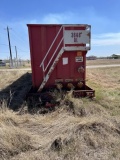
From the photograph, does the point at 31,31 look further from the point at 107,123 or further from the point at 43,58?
the point at 107,123

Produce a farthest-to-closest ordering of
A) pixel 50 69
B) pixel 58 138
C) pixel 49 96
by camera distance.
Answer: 1. pixel 50 69
2. pixel 49 96
3. pixel 58 138

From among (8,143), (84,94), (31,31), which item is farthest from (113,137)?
(31,31)

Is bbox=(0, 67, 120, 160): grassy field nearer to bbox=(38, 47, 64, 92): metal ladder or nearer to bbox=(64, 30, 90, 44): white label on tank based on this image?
bbox=(38, 47, 64, 92): metal ladder

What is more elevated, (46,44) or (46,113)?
(46,44)

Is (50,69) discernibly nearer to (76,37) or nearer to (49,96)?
(49,96)

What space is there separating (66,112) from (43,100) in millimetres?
1004

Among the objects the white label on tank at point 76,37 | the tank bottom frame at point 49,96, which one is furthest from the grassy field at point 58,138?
the white label on tank at point 76,37

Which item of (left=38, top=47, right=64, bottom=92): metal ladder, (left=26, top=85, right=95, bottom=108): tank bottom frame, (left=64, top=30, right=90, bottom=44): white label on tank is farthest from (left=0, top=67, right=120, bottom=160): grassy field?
(left=64, top=30, right=90, bottom=44): white label on tank

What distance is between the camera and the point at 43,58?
5.99 metres

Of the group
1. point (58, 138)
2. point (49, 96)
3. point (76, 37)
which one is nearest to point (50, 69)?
point (49, 96)

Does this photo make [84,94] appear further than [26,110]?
Yes

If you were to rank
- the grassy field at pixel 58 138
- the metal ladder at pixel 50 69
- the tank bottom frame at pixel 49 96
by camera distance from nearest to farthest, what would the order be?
the grassy field at pixel 58 138, the tank bottom frame at pixel 49 96, the metal ladder at pixel 50 69

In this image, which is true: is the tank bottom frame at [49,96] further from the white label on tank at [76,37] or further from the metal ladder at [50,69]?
the white label on tank at [76,37]

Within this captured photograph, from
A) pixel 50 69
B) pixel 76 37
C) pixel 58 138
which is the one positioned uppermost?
pixel 76 37
